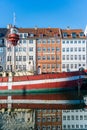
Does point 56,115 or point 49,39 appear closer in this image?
point 56,115

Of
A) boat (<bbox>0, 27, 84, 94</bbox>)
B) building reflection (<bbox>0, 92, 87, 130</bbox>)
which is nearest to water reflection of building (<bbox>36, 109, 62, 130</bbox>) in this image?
building reflection (<bbox>0, 92, 87, 130</bbox>)

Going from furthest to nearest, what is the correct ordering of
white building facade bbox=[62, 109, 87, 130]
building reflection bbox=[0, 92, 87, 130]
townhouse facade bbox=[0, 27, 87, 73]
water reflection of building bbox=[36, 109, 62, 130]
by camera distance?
townhouse facade bbox=[0, 27, 87, 73] → white building facade bbox=[62, 109, 87, 130] → water reflection of building bbox=[36, 109, 62, 130] → building reflection bbox=[0, 92, 87, 130]

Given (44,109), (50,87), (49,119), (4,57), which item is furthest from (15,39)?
(49,119)

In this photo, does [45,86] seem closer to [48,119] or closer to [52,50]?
[48,119]

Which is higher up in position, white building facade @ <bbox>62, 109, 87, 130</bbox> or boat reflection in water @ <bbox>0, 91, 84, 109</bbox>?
boat reflection in water @ <bbox>0, 91, 84, 109</bbox>

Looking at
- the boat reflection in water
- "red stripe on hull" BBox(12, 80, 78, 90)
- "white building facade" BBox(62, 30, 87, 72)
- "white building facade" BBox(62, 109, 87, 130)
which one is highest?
"white building facade" BBox(62, 30, 87, 72)

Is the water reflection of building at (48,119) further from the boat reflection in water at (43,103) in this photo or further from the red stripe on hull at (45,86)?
the red stripe on hull at (45,86)

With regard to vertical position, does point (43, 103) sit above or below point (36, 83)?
below

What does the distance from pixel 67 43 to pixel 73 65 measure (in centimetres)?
522

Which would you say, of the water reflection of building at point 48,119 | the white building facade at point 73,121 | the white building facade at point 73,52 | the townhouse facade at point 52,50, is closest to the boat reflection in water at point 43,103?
the water reflection of building at point 48,119

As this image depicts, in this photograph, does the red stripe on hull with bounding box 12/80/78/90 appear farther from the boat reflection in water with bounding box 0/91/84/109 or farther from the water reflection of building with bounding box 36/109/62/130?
the water reflection of building with bounding box 36/109/62/130

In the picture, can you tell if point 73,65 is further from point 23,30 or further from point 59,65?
point 23,30

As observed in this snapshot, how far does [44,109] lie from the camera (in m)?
29.1

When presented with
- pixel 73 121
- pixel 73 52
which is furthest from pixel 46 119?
pixel 73 52
